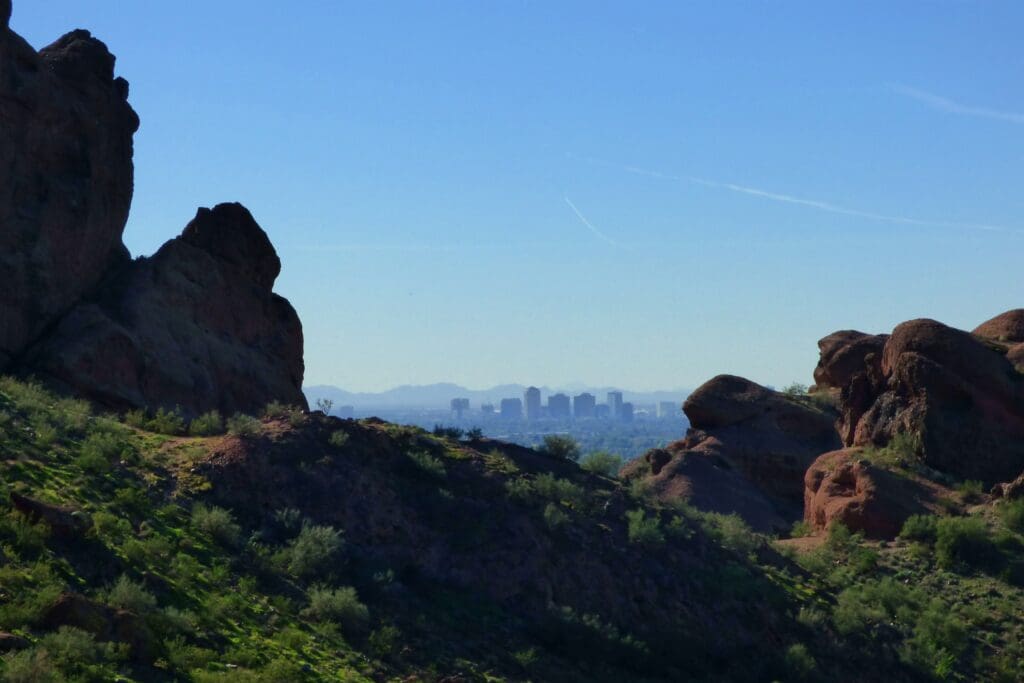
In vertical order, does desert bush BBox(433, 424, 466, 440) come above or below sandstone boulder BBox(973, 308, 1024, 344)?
below

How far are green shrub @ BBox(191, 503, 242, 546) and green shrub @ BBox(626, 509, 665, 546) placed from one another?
7839 mm

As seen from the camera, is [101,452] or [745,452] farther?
[745,452]

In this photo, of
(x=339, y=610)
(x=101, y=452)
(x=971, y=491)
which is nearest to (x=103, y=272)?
(x=101, y=452)

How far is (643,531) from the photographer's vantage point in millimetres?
25891

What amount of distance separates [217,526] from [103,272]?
12.3 m

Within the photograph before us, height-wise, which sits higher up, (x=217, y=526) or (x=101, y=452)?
(x=101, y=452)

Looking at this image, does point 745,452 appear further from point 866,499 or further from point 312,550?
point 312,550

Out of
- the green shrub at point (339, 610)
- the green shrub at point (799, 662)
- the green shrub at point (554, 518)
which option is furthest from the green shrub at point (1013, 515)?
the green shrub at point (339, 610)

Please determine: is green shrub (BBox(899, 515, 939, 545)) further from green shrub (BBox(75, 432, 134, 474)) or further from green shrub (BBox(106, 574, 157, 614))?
green shrub (BBox(106, 574, 157, 614))

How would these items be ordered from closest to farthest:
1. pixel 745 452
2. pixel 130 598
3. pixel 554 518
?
pixel 130 598, pixel 554 518, pixel 745 452

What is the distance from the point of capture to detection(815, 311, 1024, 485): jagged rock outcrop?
3139cm

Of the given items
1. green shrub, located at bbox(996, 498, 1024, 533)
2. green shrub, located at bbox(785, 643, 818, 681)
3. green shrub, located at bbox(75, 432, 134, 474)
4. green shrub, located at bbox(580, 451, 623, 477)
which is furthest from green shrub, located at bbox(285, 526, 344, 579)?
green shrub, located at bbox(996, 498, 1024, 533)

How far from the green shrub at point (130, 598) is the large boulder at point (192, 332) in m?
11.5

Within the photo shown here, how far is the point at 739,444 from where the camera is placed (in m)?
50.2
